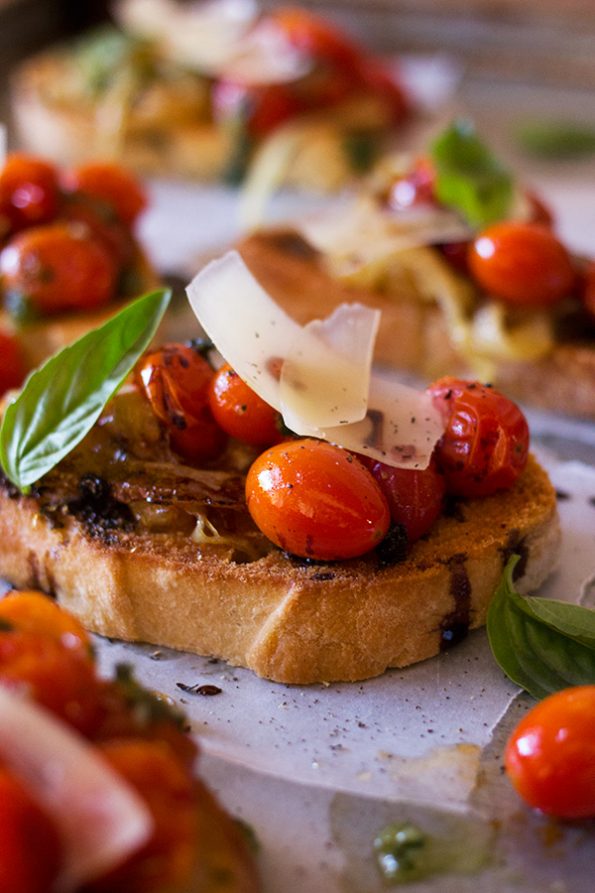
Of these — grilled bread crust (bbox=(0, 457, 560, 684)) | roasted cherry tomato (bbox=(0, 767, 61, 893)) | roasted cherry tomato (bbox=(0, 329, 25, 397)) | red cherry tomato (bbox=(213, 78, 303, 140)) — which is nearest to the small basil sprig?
grilled bread crust (bbox=(0, 457, 560, 684))

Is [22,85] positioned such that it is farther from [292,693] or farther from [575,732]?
[575,732]

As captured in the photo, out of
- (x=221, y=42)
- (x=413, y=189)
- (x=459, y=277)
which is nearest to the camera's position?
(x=459, y=277)

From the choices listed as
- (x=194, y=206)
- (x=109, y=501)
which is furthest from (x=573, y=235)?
(x=109, y=501)

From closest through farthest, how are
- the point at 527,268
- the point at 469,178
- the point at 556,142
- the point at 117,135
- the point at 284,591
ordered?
the point at 284,591, the point at 527,268, the point at 469,178, the point at 117,135, the point at 556,142

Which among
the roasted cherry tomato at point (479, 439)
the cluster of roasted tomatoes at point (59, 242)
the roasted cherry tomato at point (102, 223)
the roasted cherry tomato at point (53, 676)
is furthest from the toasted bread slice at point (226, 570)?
the roasted cherry tomato at point (102, 223)

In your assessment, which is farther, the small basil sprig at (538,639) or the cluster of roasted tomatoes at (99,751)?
the small basil sprig at (538,639)

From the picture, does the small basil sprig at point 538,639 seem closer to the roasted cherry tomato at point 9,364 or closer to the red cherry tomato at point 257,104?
the roasted cherry tomato at point 9,364

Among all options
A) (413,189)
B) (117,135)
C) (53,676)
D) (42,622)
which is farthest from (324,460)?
(117,135)

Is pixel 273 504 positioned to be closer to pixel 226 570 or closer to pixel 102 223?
pixel 226 570
